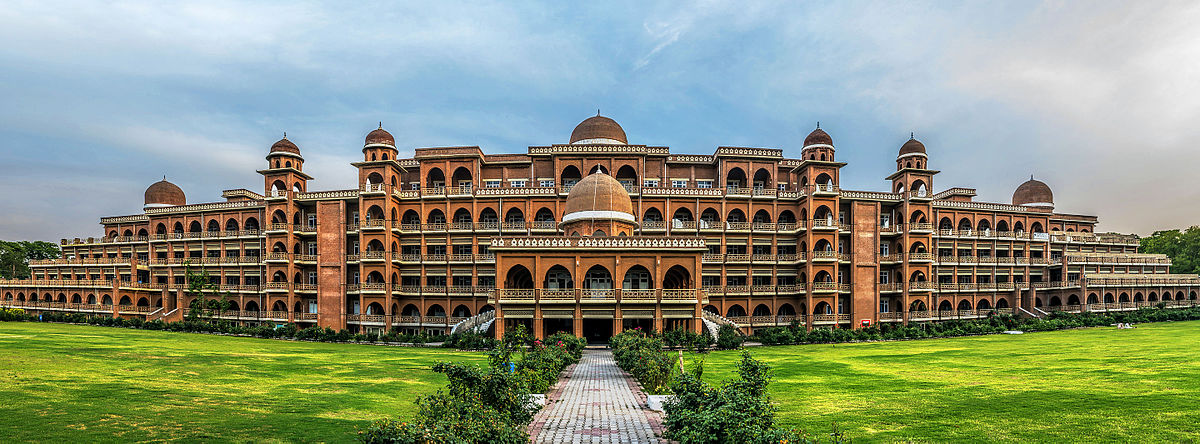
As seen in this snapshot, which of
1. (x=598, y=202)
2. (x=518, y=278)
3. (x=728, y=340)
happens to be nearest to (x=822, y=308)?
(x=728, y=340)

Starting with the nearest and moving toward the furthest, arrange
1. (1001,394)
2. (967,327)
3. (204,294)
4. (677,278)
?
(1001,394), (677,278), (967,327), (204,294)

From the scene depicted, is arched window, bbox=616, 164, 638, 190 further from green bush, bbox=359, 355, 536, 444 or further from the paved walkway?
green bush, bbox=359, 355, 536, 444

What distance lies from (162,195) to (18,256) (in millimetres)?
25245

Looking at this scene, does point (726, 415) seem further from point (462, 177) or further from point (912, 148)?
point (912, 148)

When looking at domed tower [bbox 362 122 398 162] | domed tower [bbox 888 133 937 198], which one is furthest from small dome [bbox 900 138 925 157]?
domed tower [bbox 362 122 398 162]

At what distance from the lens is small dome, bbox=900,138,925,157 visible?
1906 inches

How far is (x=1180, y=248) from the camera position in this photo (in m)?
63.2

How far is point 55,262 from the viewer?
5481 centimetres

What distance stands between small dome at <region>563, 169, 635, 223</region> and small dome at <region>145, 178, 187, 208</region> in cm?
4363

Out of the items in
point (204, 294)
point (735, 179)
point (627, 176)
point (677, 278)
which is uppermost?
point (627, 176)

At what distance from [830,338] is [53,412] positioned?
35245 millimetres

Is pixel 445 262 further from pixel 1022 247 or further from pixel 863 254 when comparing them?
pixel 1022 247

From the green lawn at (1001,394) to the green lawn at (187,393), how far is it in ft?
33.5

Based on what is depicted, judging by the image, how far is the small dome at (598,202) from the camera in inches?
1409
